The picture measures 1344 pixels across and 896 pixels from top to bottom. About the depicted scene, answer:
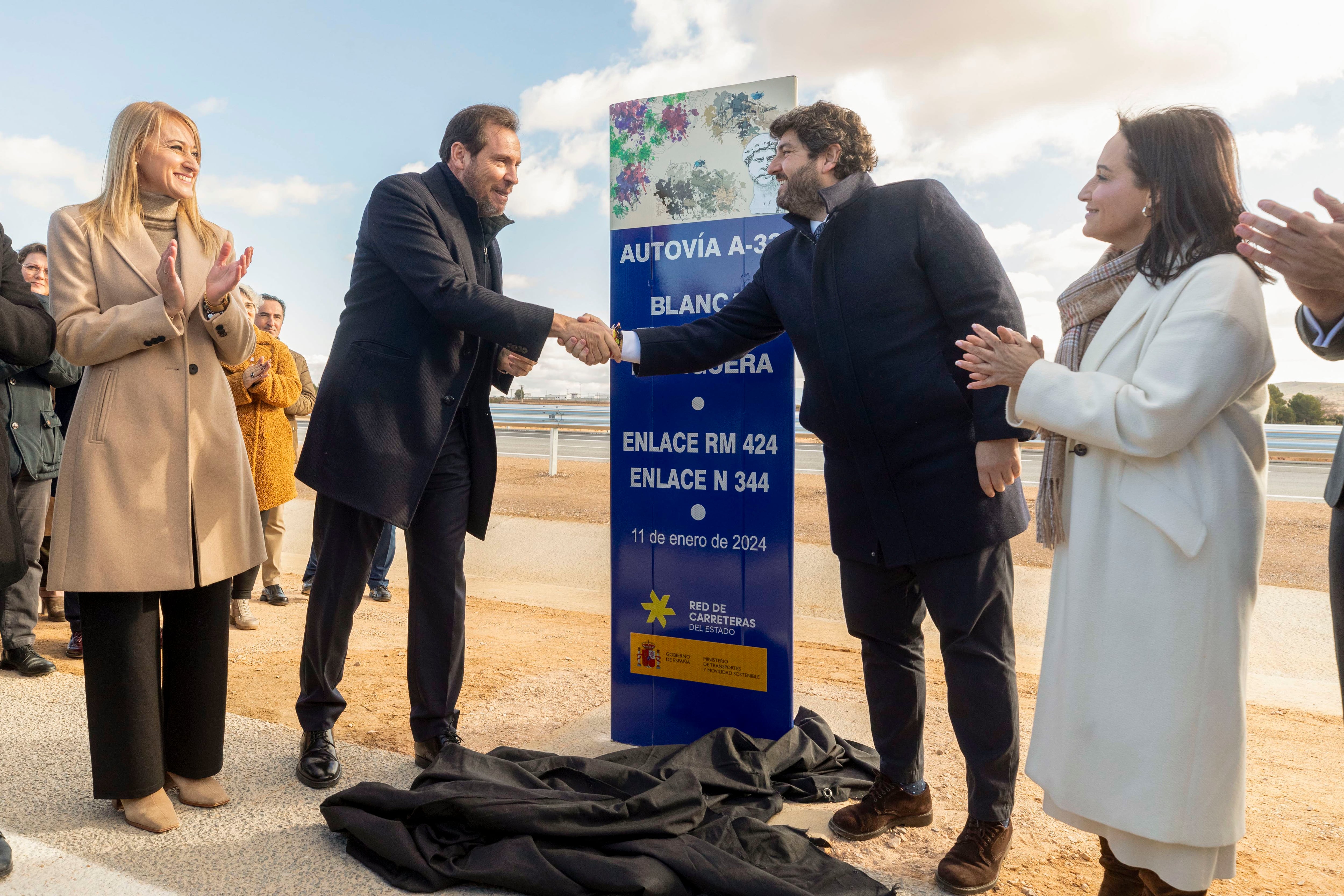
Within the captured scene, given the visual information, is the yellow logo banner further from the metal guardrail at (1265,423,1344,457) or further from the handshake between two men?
the metal guardrail at (1265,423,1344,457)

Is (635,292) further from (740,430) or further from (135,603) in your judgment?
(135,603)

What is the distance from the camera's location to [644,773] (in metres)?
2.87

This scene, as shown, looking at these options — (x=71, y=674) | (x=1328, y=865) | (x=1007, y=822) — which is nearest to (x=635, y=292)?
(x=1007, y=822)

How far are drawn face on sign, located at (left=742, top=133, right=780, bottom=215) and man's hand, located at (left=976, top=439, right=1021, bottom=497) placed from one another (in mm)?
1324

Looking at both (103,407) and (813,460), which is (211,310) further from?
(813,460)

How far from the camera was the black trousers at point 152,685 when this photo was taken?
8.63ft

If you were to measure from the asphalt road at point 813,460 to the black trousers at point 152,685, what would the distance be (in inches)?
321

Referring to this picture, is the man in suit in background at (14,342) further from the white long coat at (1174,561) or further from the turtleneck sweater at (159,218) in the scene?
the white long coat at (1174,561)

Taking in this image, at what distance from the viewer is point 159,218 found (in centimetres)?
279

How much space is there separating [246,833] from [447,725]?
2.49ft

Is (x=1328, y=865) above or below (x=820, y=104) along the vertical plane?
below

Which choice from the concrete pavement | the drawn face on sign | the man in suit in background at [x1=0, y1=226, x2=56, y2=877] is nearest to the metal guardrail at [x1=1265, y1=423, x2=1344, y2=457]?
the concrete pavement

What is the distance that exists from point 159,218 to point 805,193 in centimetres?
207

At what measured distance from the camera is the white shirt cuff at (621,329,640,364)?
3.35m
